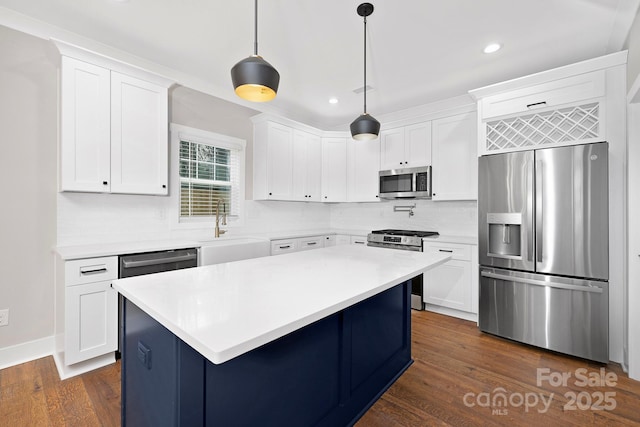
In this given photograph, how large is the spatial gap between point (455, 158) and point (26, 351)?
15.6 ft

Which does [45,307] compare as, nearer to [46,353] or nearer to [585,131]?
[46,353]

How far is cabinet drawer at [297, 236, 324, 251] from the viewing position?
14.0 feet

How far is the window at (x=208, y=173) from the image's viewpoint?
138 inches

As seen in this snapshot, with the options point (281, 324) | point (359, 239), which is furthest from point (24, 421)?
point (359, 239)

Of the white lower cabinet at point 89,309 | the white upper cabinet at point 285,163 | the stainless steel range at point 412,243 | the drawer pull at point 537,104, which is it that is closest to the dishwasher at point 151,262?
the white lower cabinet at point 89,309

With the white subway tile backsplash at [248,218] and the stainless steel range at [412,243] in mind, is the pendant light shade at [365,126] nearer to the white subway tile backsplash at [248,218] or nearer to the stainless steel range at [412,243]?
the stainless steel range at [412,243]

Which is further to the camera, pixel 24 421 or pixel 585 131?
pixel 585 131

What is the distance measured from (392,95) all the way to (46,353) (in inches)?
181

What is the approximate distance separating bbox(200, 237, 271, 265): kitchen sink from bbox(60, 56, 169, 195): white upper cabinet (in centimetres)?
77

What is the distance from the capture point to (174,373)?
39.9 inches

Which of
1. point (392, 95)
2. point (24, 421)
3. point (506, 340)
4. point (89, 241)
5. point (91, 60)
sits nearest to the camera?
point (24, 421)

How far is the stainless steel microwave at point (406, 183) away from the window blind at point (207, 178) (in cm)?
214

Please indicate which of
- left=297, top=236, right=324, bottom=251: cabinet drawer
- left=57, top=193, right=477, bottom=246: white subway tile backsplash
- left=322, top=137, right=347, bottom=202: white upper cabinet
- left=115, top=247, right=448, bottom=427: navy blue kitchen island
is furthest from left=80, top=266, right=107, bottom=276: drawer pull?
left=322, top=137, right=347, bottom=202: white upper cabinet

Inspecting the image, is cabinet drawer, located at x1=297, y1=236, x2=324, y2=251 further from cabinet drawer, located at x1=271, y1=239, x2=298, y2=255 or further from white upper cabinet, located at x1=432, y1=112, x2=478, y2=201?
white upper cabinet, located at x1=432, y1=112, x2=478, y2=201
